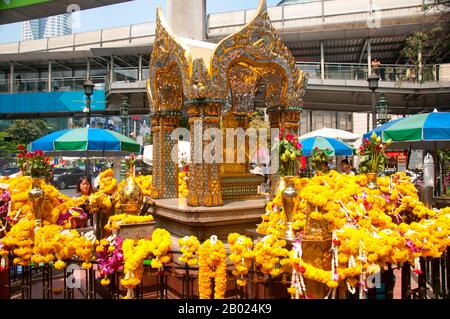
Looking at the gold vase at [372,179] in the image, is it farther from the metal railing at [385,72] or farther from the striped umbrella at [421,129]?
the metal railing at [385,72]

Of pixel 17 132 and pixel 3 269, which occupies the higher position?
pixel 17 132

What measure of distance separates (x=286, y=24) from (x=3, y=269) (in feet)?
86.9

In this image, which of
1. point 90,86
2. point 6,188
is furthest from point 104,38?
point 6,188

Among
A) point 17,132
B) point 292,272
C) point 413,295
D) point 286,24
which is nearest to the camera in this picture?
point 292,272

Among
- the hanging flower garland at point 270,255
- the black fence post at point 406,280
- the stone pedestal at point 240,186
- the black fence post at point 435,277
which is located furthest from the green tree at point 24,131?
the black fence post at point 435,277

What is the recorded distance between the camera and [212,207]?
638 centimetres

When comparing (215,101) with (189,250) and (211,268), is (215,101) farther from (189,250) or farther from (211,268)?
(211,268)

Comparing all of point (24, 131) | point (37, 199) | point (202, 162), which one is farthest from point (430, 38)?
point (24, 131)

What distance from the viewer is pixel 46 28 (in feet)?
118

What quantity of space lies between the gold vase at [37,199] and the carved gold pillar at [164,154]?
3085 mm

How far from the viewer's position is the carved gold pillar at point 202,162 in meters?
6.48

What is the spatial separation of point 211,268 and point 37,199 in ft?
9.86

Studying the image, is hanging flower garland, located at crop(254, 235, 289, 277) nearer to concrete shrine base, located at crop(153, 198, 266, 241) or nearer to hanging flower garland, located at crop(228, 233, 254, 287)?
hanging flower garland, located at crop(228, 233, 254, 287)
